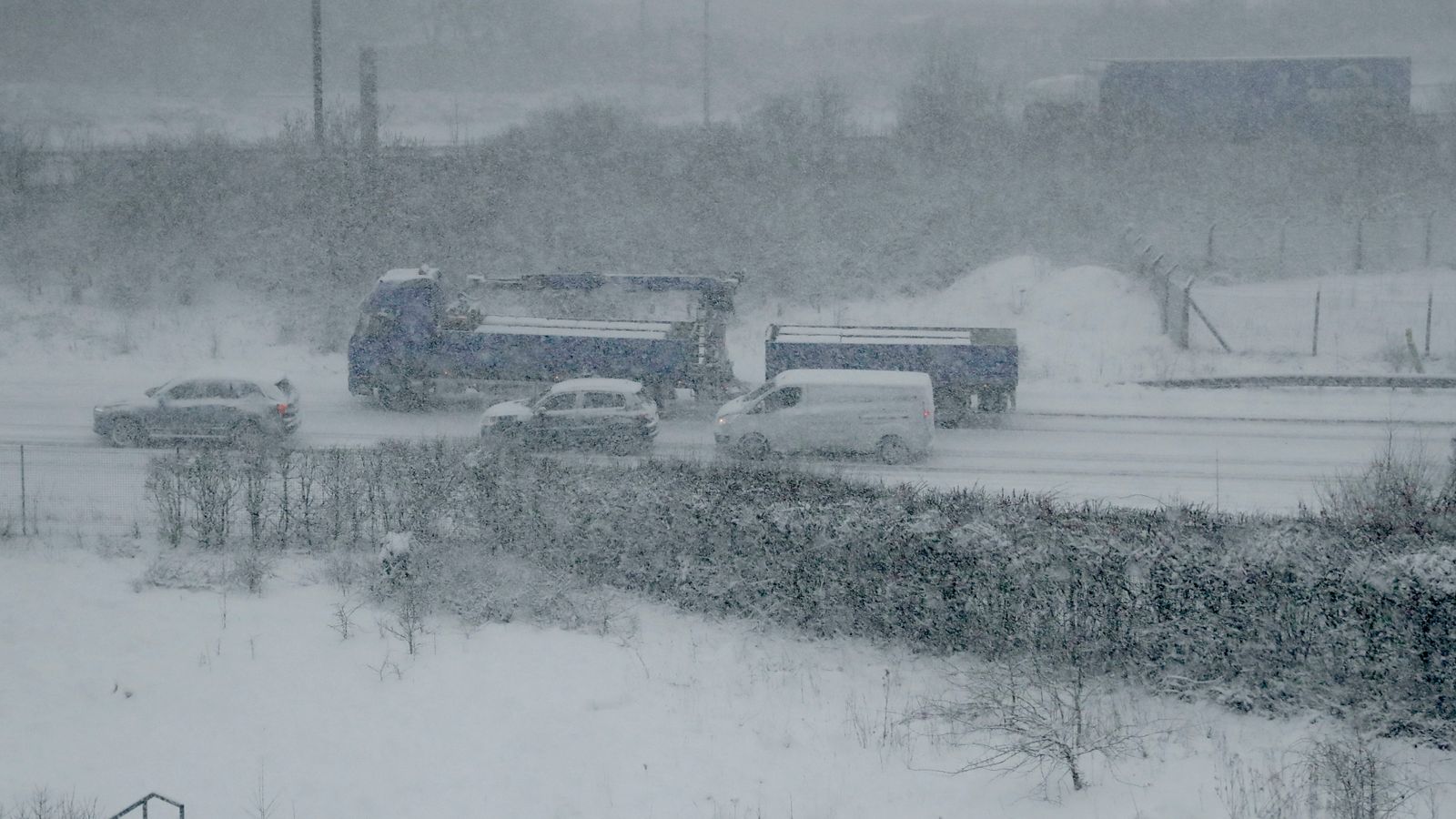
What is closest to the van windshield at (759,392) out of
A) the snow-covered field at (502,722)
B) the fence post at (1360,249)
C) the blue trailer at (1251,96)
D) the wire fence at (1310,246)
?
the snow-covered field at (502,722)

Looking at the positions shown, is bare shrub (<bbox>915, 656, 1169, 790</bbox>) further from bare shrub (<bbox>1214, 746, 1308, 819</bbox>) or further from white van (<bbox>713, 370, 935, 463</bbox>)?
white van (<bbox>713, 370, 935, 463</bbox>)

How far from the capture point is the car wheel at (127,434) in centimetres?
1964

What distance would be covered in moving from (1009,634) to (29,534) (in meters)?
10.8

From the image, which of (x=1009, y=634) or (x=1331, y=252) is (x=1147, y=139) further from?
(x=1009, y=634)

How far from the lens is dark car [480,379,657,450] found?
19422mm

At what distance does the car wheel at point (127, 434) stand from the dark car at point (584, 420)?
5262 mm

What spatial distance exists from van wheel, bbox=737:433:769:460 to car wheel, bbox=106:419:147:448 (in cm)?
924

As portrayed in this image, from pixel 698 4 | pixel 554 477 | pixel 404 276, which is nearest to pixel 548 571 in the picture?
pixel 554 477

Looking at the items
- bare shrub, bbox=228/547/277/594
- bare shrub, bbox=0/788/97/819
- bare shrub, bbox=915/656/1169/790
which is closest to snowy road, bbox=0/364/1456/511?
bare shrub, bbox=228/547/277/594

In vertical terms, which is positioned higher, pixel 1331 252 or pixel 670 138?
pixel 670 138

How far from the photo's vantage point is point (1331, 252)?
35.5 metres

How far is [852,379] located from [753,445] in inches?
70.8

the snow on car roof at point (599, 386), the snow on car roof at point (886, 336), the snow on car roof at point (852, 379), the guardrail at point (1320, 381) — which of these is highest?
the snow on car roof at point (886, 336)

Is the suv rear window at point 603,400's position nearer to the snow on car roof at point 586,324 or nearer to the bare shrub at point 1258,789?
the snow on car roof at point 586,324
